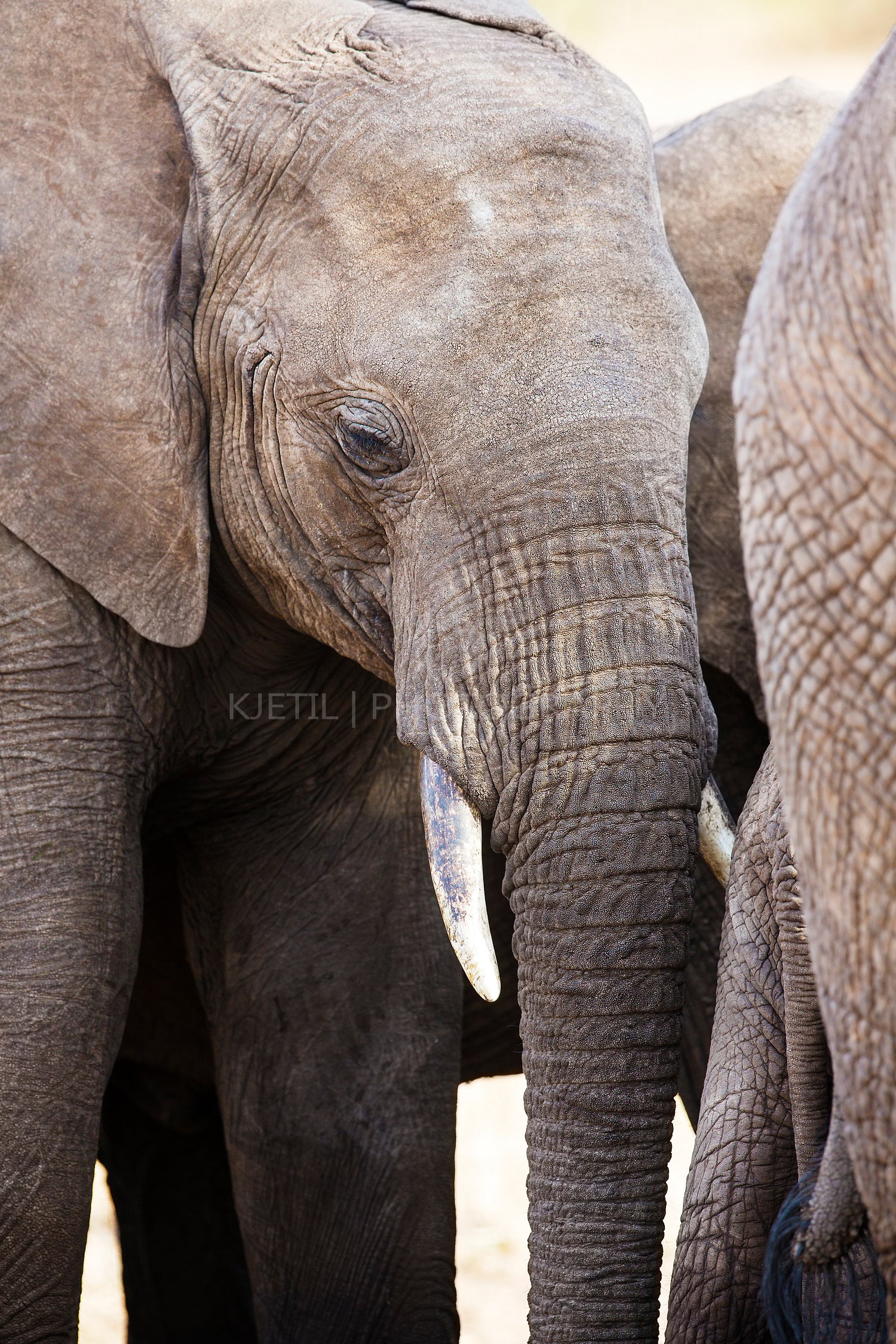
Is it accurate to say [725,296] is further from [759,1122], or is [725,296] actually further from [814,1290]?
[814,1290]

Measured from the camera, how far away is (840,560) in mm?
1330

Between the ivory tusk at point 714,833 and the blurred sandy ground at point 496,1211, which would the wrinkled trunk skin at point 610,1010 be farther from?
the blurred sandy ground at point 496,1211

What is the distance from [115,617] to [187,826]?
17.8 inches

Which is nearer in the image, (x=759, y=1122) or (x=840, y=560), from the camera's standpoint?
(x=840, y=560)

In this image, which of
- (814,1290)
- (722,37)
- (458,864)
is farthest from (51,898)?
(722,37)

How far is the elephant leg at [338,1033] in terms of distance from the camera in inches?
113

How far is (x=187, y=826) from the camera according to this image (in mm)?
2848

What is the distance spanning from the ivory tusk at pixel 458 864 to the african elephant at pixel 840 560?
778 millimetres

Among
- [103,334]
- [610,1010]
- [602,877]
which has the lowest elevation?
[610,1010]

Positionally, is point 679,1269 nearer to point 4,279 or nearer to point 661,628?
point 661,628

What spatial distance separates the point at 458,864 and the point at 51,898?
57 cm

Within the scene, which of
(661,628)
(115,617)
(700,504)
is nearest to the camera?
(661,628)

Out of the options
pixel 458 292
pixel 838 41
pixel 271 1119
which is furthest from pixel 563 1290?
pixel 838 41

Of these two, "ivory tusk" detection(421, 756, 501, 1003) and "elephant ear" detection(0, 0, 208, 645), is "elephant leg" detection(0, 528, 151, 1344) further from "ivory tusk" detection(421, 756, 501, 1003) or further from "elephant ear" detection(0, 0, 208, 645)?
"ivory tusk" detection(421, 756, 501, 1003)
